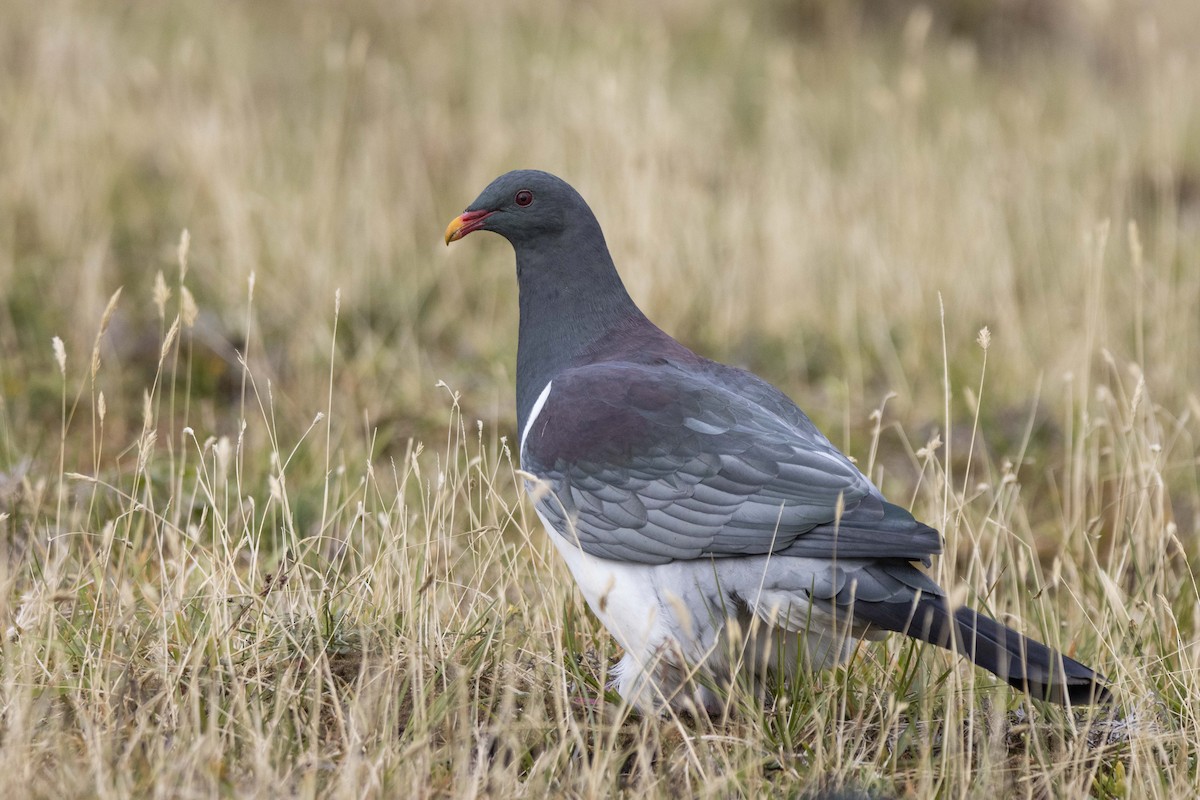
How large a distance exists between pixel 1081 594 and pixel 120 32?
308 inches

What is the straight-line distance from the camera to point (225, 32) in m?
9.52

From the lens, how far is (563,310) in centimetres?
373

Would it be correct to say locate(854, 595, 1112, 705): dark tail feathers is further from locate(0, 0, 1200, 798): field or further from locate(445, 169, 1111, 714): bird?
locate(0, 0, 1200, 798): field

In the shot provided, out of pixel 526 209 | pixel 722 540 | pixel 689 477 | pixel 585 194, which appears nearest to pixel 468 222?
pixel 526 209

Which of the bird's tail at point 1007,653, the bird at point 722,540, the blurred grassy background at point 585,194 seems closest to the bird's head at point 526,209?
the bird at point 722,540

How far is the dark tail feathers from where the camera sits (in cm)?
274

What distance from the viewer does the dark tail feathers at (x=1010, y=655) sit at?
2742 millimetres

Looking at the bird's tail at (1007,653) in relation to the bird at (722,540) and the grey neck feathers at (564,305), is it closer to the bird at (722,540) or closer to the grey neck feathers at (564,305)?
the bird at (722,540)

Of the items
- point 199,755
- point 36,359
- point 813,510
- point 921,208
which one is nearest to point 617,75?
point 921,208

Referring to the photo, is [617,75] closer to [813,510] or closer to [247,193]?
[247,193]

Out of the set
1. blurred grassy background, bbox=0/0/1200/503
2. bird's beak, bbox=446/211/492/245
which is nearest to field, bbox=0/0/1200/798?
blurred grassy background, bbox=0/0/1200/503

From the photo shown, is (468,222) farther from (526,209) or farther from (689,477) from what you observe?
(689,477)

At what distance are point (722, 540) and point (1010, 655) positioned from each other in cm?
67

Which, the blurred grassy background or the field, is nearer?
the field
